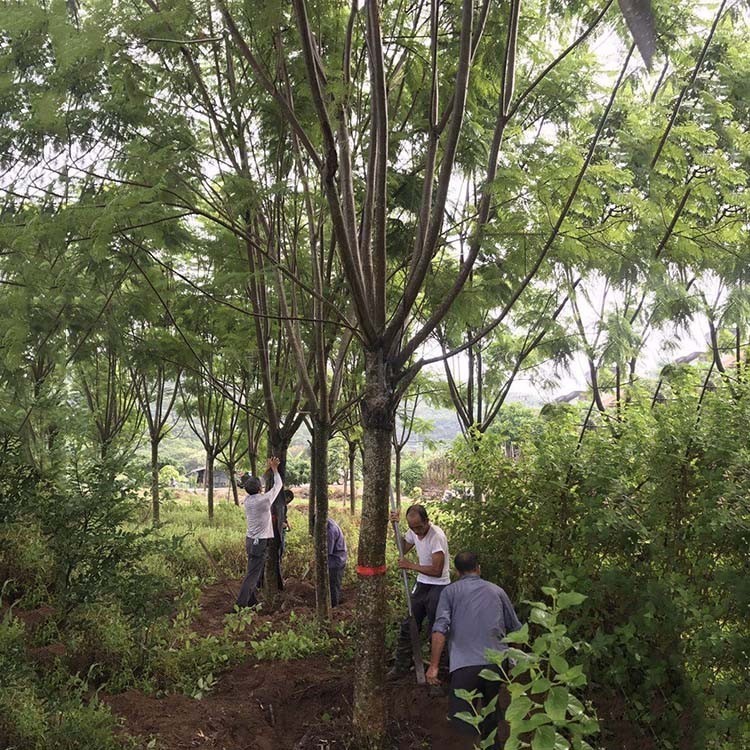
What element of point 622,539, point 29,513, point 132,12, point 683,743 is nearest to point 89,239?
point 132,12

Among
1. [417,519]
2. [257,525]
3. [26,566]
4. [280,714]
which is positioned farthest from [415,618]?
[26,566]

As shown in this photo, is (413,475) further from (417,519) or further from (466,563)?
(466,563)

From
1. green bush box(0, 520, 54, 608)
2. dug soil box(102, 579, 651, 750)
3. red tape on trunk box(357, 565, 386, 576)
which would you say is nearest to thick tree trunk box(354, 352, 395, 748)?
red tape on trunk box(357, 565, 386, 576)

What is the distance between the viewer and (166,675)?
5.36 m

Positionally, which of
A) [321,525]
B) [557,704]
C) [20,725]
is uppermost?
[557,704]

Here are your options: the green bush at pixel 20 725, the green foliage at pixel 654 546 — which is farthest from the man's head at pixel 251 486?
the green bush at pixel 20 725

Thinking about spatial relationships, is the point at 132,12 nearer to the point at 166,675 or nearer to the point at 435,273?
the point at 435,273

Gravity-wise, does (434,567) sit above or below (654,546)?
below

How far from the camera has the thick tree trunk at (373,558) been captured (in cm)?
429

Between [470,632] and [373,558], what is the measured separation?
2.61 ft

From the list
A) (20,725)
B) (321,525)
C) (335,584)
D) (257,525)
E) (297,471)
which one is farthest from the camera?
(297,471)

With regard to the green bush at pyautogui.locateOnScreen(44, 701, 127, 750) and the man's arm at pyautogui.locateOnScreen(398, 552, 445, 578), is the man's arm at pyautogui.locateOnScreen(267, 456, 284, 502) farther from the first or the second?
the green bush at pyautogui.locateOnScreen(44, 701, 127, 750)

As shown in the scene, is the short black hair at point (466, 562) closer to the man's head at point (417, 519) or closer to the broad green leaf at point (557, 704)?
the man's head at point (417, 519)

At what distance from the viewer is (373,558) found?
438 centimetres
